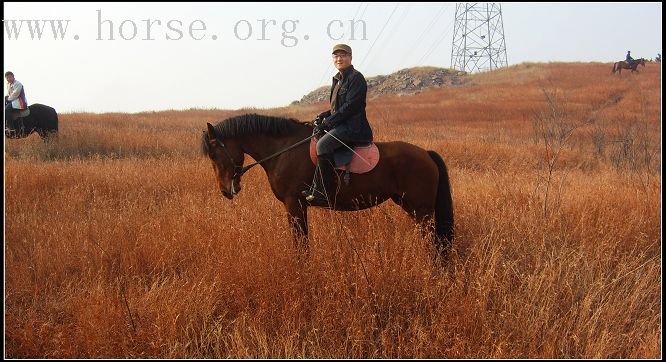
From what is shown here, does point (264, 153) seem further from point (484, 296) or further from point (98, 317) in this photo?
point (484, 296)

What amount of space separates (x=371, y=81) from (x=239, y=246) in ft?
167

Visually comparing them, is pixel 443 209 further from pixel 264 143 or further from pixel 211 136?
pixel 211 136

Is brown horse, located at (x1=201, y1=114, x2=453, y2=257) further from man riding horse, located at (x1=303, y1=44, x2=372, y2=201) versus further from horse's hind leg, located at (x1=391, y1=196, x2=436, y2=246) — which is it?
man riding horse, located at (x1=303, y1=44, x2=372, y2=201)

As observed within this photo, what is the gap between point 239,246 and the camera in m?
3.89

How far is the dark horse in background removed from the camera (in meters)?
11.4

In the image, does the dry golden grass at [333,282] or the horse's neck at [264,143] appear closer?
the dry golden grass at [333,282]

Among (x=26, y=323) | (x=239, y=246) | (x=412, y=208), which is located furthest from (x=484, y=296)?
(x=26, y=323)

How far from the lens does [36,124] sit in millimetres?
12117

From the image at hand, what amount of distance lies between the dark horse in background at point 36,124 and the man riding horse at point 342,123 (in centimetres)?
1091

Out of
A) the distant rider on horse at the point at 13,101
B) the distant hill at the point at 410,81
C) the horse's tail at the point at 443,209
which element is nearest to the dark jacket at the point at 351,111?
the horse's tail at the point at 443,209

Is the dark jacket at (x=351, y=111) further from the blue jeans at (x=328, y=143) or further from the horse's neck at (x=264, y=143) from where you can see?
the horse's neck at (x=264, y=143)

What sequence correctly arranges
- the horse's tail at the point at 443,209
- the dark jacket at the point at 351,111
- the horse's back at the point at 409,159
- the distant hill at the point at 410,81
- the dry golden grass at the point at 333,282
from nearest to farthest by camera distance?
1. the dry golden grass at the point at 333,282
2. the dark jacket at the point at 351,111
3. the horse's back at the point at 409,159
4. the horse's tail at the point at 443,209
5. the distant hill at the point at 410,81

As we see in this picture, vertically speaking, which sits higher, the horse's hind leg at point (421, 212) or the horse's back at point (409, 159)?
the horse's back at point (409, 159)

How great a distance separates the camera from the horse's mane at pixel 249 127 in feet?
14.6
